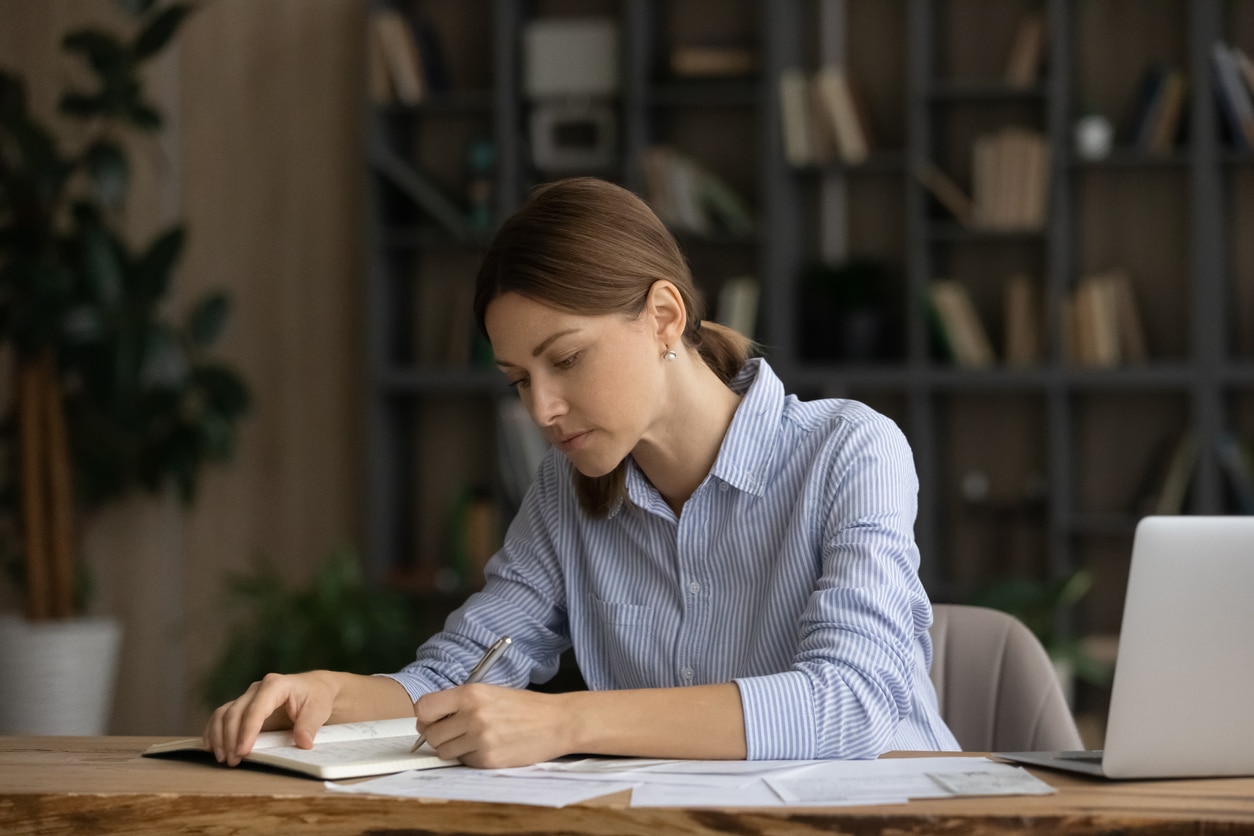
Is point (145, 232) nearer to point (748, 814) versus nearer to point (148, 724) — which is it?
point (148, 724)

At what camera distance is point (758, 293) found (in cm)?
418

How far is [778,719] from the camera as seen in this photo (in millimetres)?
1306

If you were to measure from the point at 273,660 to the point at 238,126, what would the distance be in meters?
1.86

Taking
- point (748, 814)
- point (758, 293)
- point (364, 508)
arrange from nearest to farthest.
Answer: point (748, 814)
point (758, 293)
point (364, 508)

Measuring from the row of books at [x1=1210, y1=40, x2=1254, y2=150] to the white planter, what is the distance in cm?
347

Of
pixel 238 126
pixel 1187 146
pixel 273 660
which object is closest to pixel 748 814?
pixel 273 660

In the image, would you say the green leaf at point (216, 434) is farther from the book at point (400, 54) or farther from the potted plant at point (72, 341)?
the book at point (400, 54)

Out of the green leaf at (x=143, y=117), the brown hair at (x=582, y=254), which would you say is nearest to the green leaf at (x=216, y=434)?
the green leaf at (x=143, y=117)

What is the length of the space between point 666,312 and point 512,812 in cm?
69

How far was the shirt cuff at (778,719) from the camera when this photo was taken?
1294 millimetres

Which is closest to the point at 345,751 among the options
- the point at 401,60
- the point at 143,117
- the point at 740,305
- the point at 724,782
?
the point at 724,782

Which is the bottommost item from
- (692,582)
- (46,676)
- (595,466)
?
(46,676)

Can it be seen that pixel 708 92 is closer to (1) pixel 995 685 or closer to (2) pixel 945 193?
(2) pixel 945 193

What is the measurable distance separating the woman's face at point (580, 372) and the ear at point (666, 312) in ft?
0.06
